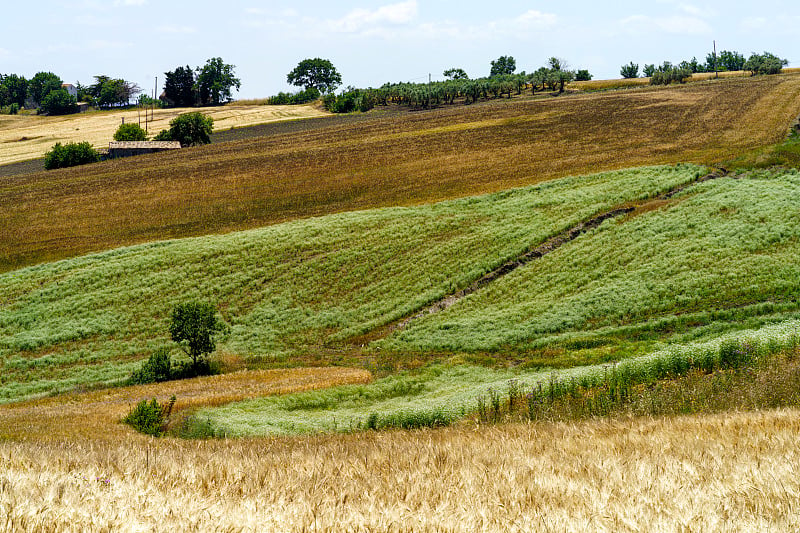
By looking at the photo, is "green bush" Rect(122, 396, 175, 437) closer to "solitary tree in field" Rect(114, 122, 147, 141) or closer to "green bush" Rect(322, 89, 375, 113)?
"solitary tree in field" Rect(114, 122, 147, 141)

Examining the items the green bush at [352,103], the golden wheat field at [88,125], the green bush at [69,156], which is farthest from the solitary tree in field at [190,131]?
the green bush at [352,103]

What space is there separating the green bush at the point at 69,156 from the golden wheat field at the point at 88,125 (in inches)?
518

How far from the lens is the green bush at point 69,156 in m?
105

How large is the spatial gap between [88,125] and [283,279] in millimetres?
124881

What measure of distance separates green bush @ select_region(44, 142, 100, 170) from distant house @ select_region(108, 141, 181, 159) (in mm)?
3779

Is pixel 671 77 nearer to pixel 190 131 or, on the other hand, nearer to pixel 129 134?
pixel 190 131

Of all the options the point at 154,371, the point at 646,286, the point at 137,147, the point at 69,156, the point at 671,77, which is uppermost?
the point at 671,77

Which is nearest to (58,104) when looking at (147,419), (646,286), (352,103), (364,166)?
(352,103)

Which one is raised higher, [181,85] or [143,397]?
[181,85]

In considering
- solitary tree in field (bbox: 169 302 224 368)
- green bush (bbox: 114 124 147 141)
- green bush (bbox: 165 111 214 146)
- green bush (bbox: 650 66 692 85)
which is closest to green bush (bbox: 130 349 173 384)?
solitary tree in field (bbox: 169 302 224 368)

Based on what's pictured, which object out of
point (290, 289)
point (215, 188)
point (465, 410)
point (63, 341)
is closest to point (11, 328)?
point (63, 341)

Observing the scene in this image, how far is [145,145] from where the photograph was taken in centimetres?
11294

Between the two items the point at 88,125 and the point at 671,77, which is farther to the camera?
the point at 88,125

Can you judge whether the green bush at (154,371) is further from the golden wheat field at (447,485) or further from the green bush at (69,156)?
the green bush at (69,156)
